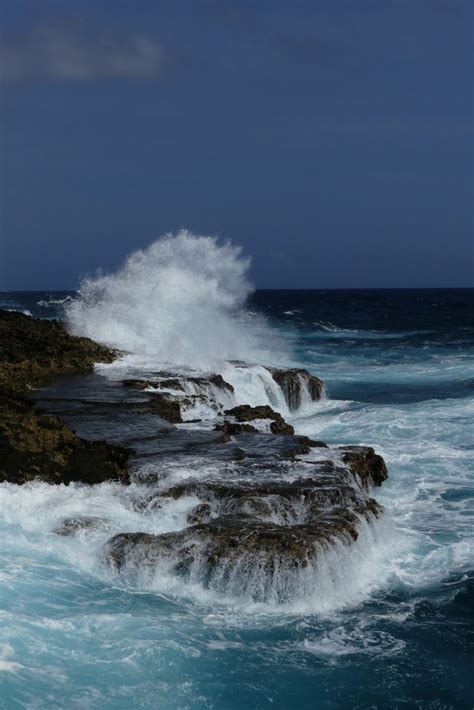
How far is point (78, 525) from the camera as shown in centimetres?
940

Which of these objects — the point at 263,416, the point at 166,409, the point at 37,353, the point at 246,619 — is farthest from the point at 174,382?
the point at 246,619

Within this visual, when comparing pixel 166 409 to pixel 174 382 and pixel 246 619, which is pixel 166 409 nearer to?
pixel 174 382

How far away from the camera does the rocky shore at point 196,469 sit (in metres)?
8.28

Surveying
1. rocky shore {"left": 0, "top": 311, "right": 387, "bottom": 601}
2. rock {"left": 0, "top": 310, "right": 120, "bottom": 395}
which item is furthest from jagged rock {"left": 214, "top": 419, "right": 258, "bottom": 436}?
rock {"left": 0, "top": 310, "right": 120, "bottom": 395}

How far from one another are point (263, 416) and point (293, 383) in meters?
5.09

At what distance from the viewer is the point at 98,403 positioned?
14406mm

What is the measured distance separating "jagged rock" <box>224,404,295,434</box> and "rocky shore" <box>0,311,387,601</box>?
24 millimetres

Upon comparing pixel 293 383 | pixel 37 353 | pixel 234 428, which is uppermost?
pixel 37 353

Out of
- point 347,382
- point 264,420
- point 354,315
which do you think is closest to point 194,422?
point 264,420

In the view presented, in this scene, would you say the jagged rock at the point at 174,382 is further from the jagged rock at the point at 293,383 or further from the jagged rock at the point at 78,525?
the jagged rock at the point at 78,525

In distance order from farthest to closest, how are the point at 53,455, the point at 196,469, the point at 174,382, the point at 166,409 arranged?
the point at 174,382 → the point at 166,409 → the point at 53,455 → the point at 196,469

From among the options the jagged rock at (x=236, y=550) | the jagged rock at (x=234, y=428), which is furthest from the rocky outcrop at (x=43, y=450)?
the jagged rock at (x=234, y=428)

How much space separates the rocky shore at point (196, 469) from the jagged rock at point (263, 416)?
0.02 m

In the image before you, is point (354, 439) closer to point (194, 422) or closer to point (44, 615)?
point (194, 422)
